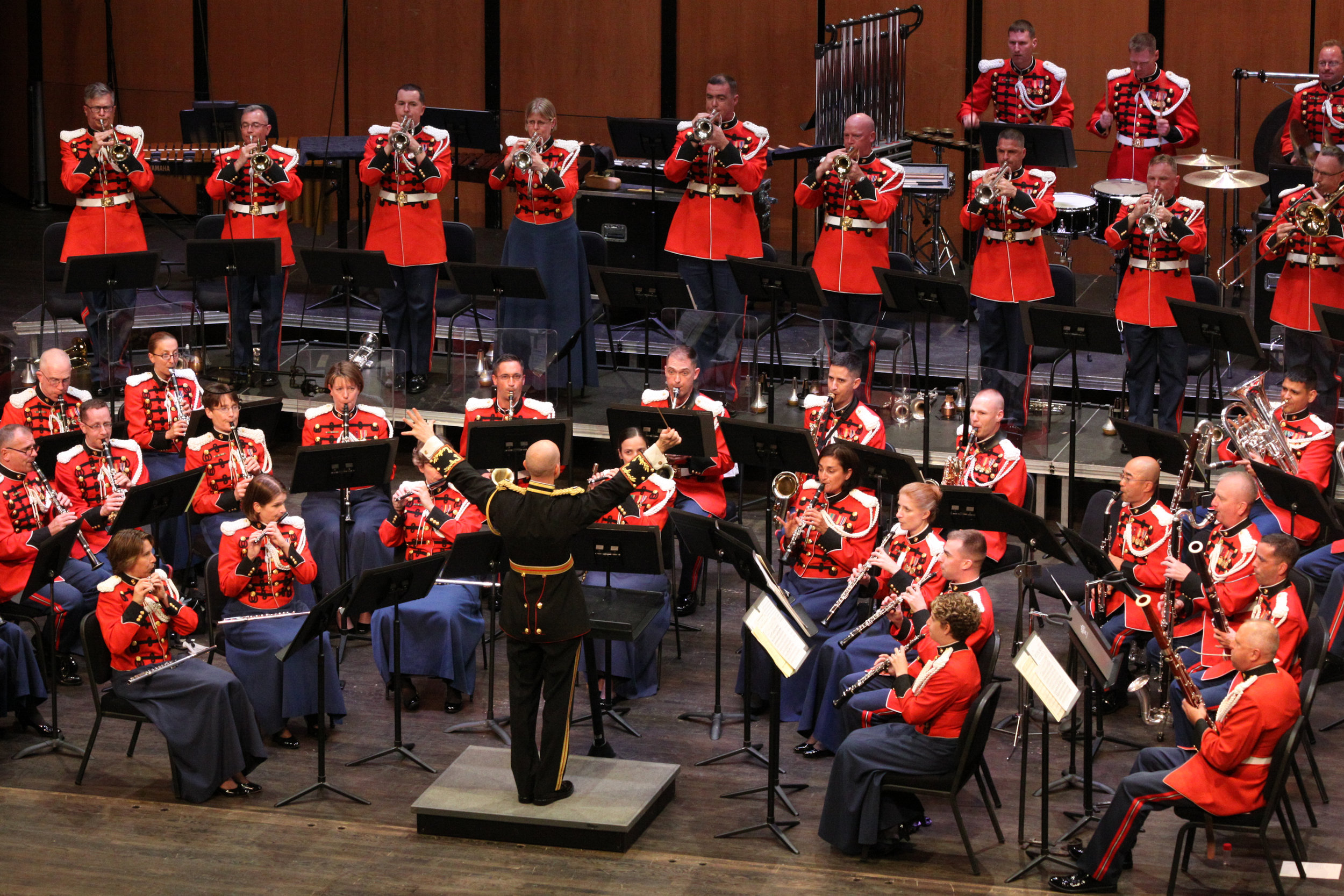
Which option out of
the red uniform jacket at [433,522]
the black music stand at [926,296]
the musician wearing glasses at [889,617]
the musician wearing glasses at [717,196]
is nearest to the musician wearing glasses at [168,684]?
the red uniform jacket at [433,522]

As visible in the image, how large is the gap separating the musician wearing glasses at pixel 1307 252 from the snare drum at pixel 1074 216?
134 centimetres

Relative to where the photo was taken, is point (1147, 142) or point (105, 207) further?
point (1147, 142)

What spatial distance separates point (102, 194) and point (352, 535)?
382 centimetres

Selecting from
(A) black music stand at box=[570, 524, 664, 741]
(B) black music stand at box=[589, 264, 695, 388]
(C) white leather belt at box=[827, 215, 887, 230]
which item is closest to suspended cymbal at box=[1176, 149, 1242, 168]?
(C) white leather belt at box=[827, 215, 887, 230]

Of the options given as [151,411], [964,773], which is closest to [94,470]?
[151,411]

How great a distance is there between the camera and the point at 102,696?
25.2 feet

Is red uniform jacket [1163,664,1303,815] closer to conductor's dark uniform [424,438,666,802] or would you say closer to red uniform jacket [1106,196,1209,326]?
conductor's dark uniform [424,438,666,802]

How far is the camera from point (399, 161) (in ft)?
37.0

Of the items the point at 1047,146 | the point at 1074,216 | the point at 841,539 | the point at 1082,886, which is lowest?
the point at 1082,886

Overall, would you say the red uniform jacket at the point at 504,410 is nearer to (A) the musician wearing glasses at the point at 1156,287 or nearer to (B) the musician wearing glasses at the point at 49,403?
(B) the musician wearing glasses at the point at 49,403

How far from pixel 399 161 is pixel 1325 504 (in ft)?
20.3

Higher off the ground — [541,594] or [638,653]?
[541,594]

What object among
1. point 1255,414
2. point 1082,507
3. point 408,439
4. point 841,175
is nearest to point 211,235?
point 408,439

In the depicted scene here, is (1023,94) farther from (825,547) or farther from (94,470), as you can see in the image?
(94,470)
